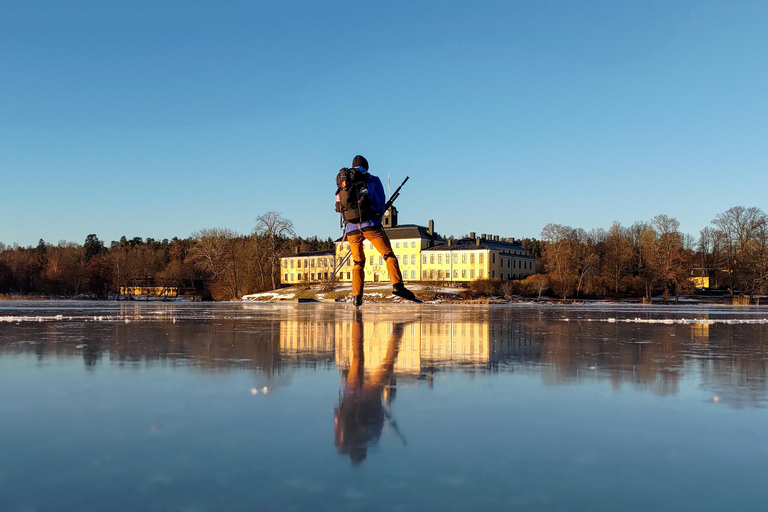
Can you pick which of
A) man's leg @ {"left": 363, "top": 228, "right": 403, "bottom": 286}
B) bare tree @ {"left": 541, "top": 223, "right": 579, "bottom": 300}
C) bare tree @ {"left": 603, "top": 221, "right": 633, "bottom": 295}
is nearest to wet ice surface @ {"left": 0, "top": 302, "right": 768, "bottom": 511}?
man's leg @ {"left": 363, "top": 228, "right": 403, "bottom": 286}

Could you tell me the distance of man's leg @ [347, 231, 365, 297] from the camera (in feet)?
67.6

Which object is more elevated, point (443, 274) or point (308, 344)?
point (443, 274)

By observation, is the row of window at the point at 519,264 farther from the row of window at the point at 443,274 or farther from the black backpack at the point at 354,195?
the black backpack at the point at 354,195

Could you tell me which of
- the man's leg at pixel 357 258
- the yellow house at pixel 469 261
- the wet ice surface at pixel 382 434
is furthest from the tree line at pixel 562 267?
the wet ice surface at pixel 382 434

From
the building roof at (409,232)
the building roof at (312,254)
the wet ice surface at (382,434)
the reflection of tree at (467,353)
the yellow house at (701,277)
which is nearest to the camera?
the wet ice surface at (382,434)

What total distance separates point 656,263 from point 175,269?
313 ft

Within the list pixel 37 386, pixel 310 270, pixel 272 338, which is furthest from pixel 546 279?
pixel 37 386

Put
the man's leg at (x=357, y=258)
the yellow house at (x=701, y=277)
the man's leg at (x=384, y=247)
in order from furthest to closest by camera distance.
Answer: the yellow house at (x=701, y=277), the man's leg at (x=357, y=258), the man's leg at (x=384, y=247)

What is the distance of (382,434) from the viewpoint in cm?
461

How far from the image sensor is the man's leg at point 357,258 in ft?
67.6

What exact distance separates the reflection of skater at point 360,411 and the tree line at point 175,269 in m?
88.8

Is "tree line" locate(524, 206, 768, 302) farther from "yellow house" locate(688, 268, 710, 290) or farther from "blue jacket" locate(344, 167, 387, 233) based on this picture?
"blue jacket" locate(344, 167, 387, 233)

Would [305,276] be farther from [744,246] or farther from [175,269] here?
[744,246]

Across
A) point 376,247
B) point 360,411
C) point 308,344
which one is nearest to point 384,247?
point 376,247
